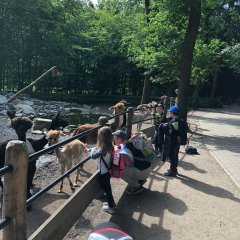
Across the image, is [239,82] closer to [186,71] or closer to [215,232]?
[186,71]

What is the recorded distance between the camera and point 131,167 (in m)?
6.28

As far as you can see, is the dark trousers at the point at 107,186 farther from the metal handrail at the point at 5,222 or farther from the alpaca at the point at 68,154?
the metal handrail at the point at 5,222

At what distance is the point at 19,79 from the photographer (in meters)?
36.8

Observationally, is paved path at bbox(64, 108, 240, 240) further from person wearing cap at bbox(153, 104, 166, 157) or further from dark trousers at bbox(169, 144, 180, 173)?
person wearing cap at bbox(153, 104, 166, 157)

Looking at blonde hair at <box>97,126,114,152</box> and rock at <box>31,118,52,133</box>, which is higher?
blonde hair at <box>97,126,114,152</box>

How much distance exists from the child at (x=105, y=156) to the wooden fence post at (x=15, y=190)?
8.36 ft

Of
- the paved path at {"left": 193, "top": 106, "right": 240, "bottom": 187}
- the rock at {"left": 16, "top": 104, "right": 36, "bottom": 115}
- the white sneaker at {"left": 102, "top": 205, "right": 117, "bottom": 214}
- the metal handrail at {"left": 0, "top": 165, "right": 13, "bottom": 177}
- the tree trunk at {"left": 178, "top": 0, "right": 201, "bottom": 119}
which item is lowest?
the rock at {"left": 16, "top": 104, "right": 36, "bottom": 115}

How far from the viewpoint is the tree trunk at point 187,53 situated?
14445 millimetres

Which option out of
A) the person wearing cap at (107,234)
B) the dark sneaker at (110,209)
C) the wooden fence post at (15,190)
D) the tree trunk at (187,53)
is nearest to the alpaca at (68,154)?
the dark sneaker at (110,209)

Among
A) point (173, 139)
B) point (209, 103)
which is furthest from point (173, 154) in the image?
point (209, 103)

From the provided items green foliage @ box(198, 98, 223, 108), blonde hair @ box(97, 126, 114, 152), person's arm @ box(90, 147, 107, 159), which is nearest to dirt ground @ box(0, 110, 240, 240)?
person's arm @ box(90, 147, 107, 159)

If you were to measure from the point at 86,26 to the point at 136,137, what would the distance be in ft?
110

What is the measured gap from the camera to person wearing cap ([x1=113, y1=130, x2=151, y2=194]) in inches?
243

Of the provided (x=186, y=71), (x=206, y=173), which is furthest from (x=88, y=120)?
(x=206, y=173)
